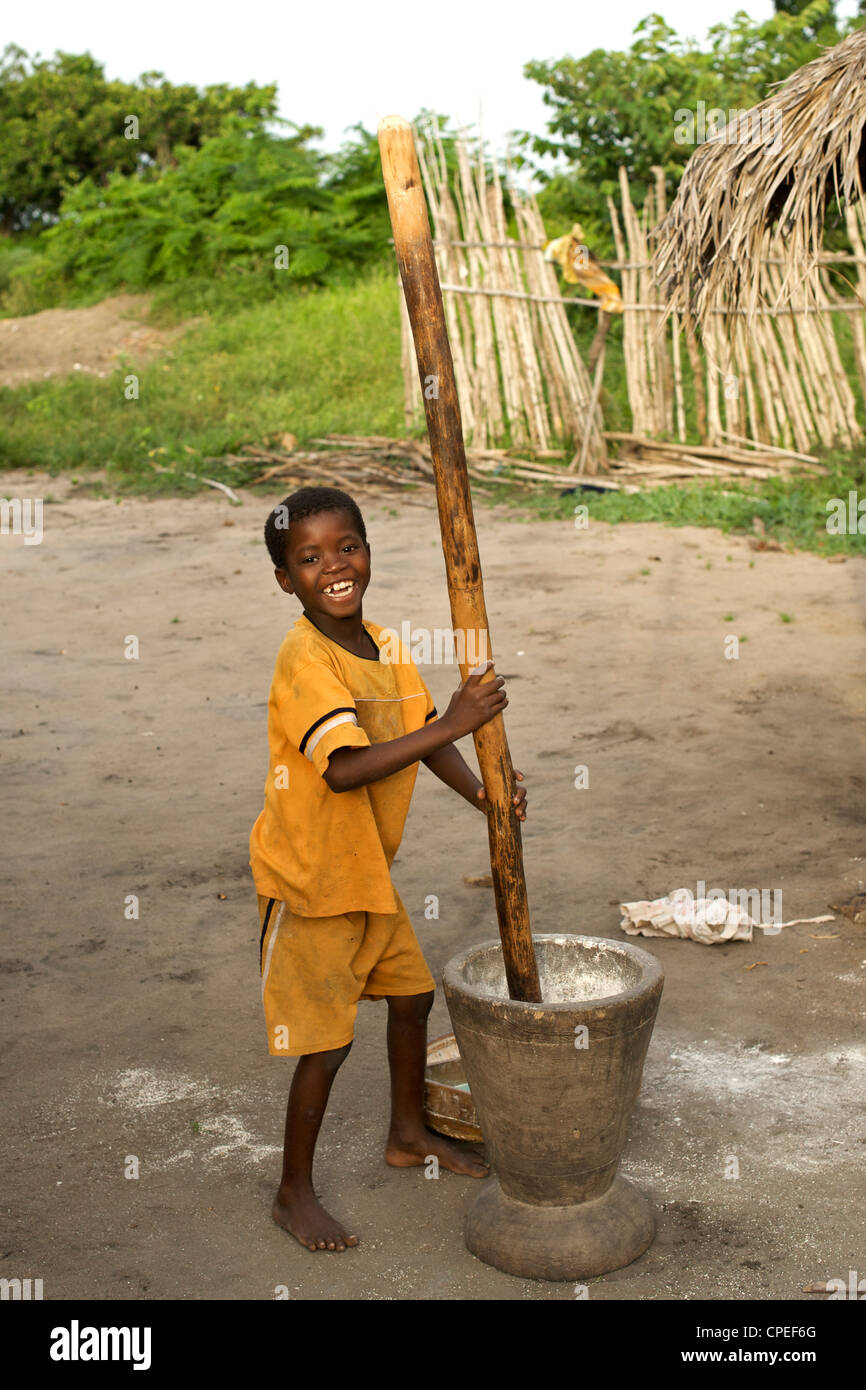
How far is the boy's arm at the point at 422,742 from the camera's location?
2.20 meters

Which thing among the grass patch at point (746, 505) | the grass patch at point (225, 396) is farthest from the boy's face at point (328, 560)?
the grass patch at point (225, 396)

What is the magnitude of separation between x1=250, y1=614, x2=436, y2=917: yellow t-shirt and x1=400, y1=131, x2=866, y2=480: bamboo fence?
26.3 feet

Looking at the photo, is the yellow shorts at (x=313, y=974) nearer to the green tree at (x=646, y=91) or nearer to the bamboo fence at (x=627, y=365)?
the bamboo fence at (x=627, y=365)

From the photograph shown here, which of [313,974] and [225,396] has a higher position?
[225,396]

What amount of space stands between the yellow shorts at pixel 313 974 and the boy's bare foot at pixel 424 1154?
0.39 meters

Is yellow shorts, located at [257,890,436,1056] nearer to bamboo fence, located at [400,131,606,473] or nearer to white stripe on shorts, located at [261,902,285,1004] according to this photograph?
white stripe on shorts, located at [261,902,285,1004]

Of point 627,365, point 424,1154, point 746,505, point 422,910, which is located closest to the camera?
point 424,1154

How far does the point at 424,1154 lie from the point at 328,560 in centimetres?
126

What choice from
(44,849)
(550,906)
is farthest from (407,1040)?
(44,849)

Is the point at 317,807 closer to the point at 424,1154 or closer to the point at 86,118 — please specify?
the point at 424,1154

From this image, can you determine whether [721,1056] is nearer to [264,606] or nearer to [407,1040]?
[407,1040]

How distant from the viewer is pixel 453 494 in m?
2.16

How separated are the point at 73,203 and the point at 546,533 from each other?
11.4 m

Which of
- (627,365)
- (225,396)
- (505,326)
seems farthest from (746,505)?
(225,396)
